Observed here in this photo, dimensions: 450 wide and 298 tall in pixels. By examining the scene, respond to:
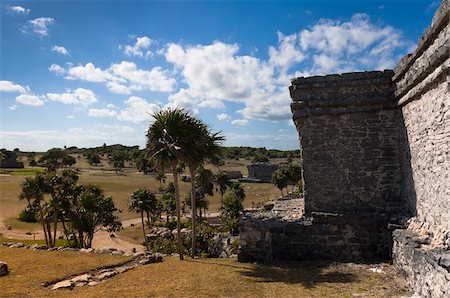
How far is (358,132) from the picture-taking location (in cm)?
1151

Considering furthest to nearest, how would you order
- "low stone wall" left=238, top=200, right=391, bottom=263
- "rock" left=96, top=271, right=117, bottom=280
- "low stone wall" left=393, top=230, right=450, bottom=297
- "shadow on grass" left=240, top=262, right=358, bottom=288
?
"low stone wall" left=238, top=200, right=391, bottom=263
"rock" left=96, top=271, right=117, bottom=280
"shadow on grass" left=240, top=262, right=358, bottom=288
"low stone wall" left=393, top=230, right=450, bottom=297

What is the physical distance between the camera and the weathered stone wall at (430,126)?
7.23 meters

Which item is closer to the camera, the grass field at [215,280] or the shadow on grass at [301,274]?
the grass field at [215,280]

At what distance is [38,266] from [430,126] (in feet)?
40.1

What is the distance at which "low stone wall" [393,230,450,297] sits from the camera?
19.9 feet

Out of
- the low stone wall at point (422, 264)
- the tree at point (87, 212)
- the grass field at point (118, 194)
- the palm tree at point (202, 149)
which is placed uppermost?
the palm tree at point (202, 149)

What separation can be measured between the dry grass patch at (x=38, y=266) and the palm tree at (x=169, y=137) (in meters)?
3.86

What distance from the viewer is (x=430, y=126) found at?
27.0ft

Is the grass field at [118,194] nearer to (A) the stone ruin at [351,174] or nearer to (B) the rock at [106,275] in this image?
(B) the rock at [106,275]

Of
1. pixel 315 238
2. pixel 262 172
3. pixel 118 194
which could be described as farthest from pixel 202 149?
pixel 262 172

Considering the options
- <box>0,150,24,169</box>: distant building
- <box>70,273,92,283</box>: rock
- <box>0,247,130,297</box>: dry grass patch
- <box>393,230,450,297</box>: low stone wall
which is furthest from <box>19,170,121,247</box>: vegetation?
<box>0,150,24,169</box>: distant building

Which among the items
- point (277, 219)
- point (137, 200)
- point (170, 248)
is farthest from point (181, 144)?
point (137, 200)

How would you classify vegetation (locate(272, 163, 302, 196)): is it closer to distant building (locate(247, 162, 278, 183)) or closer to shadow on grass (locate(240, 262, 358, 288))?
distant building (locate(247, 162, 278, 183))

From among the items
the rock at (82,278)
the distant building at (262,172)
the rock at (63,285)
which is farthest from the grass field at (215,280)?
the distant building at (262,172)
